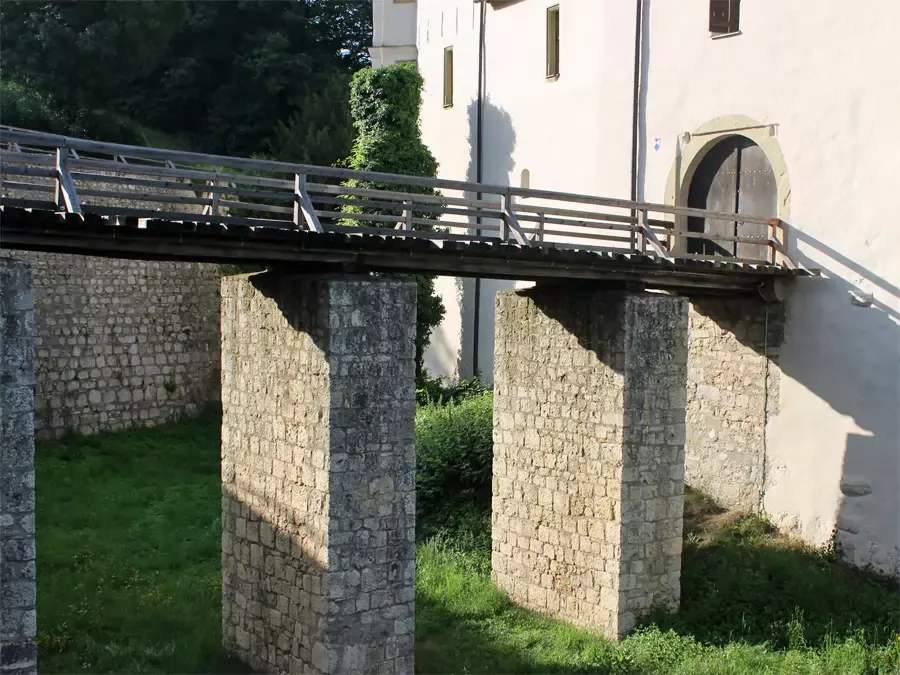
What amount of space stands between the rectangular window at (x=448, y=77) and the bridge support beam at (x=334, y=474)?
1110 cm

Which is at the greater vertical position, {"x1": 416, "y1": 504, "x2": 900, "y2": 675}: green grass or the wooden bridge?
the wooden bridge

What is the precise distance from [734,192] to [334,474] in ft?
25.7

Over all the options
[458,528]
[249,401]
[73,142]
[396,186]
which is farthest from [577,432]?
[396,186]

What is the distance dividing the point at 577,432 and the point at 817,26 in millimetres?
6015

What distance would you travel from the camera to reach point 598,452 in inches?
443

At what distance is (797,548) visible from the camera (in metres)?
12.8

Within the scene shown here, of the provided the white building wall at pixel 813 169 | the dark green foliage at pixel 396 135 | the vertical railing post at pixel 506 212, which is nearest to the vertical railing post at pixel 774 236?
the white building wall at pixel 813 169

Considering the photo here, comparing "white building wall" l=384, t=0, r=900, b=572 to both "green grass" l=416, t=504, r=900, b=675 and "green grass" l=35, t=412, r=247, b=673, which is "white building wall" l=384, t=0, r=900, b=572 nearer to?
"green grass" l=416, t=504, r=900, b=675

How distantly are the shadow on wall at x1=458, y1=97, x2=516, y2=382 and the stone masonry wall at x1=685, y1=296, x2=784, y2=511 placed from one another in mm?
4590

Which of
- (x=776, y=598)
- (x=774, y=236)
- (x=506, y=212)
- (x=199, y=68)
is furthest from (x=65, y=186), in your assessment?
(x=199, y=68)

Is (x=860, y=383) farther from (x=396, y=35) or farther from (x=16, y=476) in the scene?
(x=396, y=35)

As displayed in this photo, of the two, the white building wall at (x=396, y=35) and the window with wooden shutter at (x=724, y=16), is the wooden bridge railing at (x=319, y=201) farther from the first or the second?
the white building wall at (x=396, y=35)

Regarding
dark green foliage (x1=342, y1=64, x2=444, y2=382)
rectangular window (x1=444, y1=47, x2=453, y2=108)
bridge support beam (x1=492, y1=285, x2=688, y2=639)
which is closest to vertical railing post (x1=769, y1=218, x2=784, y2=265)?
bridge support beam (x1=492, y1=285, x2=688, y2=639)

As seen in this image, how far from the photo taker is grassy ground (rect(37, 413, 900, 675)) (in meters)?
9.91
